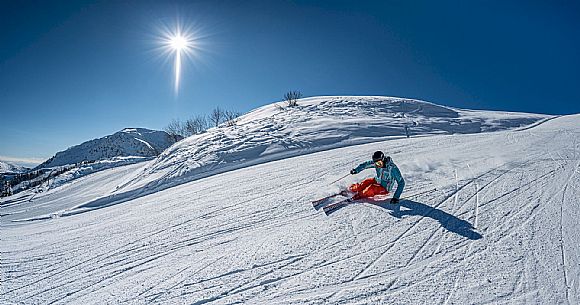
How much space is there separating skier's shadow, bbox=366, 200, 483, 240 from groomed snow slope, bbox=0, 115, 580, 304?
33 mm

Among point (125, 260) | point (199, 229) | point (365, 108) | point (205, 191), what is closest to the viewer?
point (125, 260)

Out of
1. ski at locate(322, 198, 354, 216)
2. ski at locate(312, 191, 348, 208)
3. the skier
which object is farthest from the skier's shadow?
ski at locate(312, 191, 348, 208)

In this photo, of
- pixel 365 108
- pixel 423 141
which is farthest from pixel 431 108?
pixel 423 141

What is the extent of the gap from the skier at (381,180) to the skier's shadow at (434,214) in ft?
0.72

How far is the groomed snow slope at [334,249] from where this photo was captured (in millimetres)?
3207

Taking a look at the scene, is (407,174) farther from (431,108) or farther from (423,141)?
(431,108)

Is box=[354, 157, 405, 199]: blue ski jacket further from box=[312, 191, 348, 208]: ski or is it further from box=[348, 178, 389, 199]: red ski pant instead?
box=[312, 191, 348, 208]: ski

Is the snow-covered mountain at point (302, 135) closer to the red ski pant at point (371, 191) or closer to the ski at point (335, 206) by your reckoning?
the red ski pant at point (371, 191)

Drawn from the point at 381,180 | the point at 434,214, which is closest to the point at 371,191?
the point at 381,180

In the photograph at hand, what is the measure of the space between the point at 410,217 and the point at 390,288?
2144mm

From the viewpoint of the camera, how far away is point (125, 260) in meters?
4.60

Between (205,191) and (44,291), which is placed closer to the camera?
(44,291)

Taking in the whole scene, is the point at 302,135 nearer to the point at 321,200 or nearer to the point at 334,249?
the point at 321,200

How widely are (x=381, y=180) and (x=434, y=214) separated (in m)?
1.30
